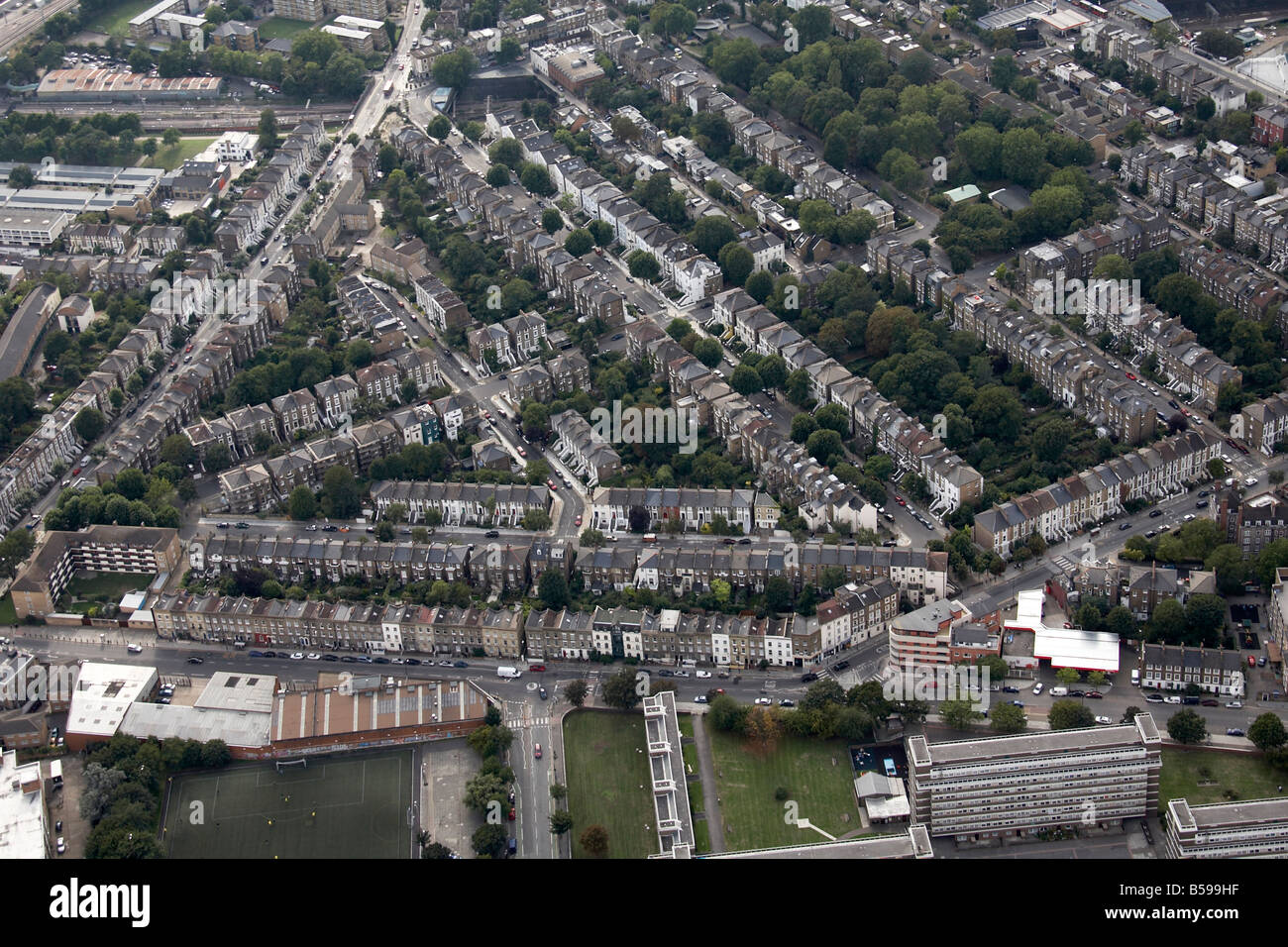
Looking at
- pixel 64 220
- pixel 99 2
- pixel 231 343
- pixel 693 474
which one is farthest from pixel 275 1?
pixel 693 474

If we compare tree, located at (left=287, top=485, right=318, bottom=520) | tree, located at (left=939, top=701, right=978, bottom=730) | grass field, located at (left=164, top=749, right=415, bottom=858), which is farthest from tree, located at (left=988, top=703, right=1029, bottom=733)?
tree, located at (left=287, top=485, right=318, bottom=520)

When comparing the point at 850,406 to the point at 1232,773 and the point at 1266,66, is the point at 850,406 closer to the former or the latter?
the point at 1232,773

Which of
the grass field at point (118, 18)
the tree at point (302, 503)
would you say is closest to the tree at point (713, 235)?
the tree at point (302, 503)

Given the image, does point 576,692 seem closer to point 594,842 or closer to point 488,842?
point 594,842

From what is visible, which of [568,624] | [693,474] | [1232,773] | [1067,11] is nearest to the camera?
[1232,773]

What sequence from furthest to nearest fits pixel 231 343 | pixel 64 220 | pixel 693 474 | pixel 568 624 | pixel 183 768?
pixel 64 220 < pixel 231 343 < pixel 693 474 < pixel 568 624 < pixel 183 768

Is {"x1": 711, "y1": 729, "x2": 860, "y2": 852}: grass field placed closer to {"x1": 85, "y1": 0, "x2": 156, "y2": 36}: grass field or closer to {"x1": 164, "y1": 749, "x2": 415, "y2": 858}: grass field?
{"x1": 164, "y1": 749, "x2": 415, "y2": 858}: grass field

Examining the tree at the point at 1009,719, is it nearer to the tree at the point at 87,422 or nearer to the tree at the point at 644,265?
the tree at the point at 644,265
